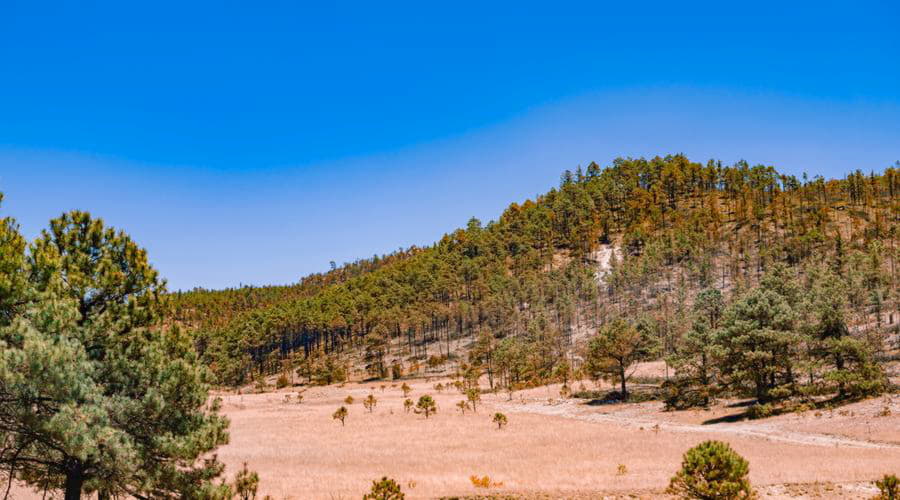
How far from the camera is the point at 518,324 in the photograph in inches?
4970

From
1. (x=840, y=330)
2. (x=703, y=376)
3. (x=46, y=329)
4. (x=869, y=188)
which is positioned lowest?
(x=703, y=376)

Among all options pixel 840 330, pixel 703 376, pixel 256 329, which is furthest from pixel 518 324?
pixel 840 330

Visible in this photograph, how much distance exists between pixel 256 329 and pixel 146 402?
130 metres

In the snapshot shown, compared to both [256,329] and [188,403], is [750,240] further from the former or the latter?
[188,403]

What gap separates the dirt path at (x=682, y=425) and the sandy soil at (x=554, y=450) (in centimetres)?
8

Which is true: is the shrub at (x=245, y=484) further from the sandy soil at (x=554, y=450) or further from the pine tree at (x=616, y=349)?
the pine tree at (x=616, y=349)

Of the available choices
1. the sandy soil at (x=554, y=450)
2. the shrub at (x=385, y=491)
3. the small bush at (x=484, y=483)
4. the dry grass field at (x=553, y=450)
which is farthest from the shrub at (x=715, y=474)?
the shrub at (x=385, y=491)

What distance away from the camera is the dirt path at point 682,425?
1229 inches

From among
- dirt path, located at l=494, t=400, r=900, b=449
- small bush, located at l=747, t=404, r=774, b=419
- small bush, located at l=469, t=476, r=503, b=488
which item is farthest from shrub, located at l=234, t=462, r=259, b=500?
small bush, located at l=747, t=404, r=774, b=419

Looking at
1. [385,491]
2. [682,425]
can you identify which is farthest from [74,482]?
[682,425]

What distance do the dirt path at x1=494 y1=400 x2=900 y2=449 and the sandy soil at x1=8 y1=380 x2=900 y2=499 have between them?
0.08 m

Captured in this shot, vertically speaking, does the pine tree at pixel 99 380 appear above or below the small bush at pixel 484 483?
above

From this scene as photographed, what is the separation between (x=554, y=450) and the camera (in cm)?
3159

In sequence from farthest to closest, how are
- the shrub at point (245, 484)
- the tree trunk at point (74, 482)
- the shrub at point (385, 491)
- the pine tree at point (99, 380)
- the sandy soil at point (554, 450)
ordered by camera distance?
the sandy soil at point (554, 450), the shrub at point (245, 484), the shrub at point (385, 491), the tree trunk at point (74, 482), the pine tree at point (99, 380)
